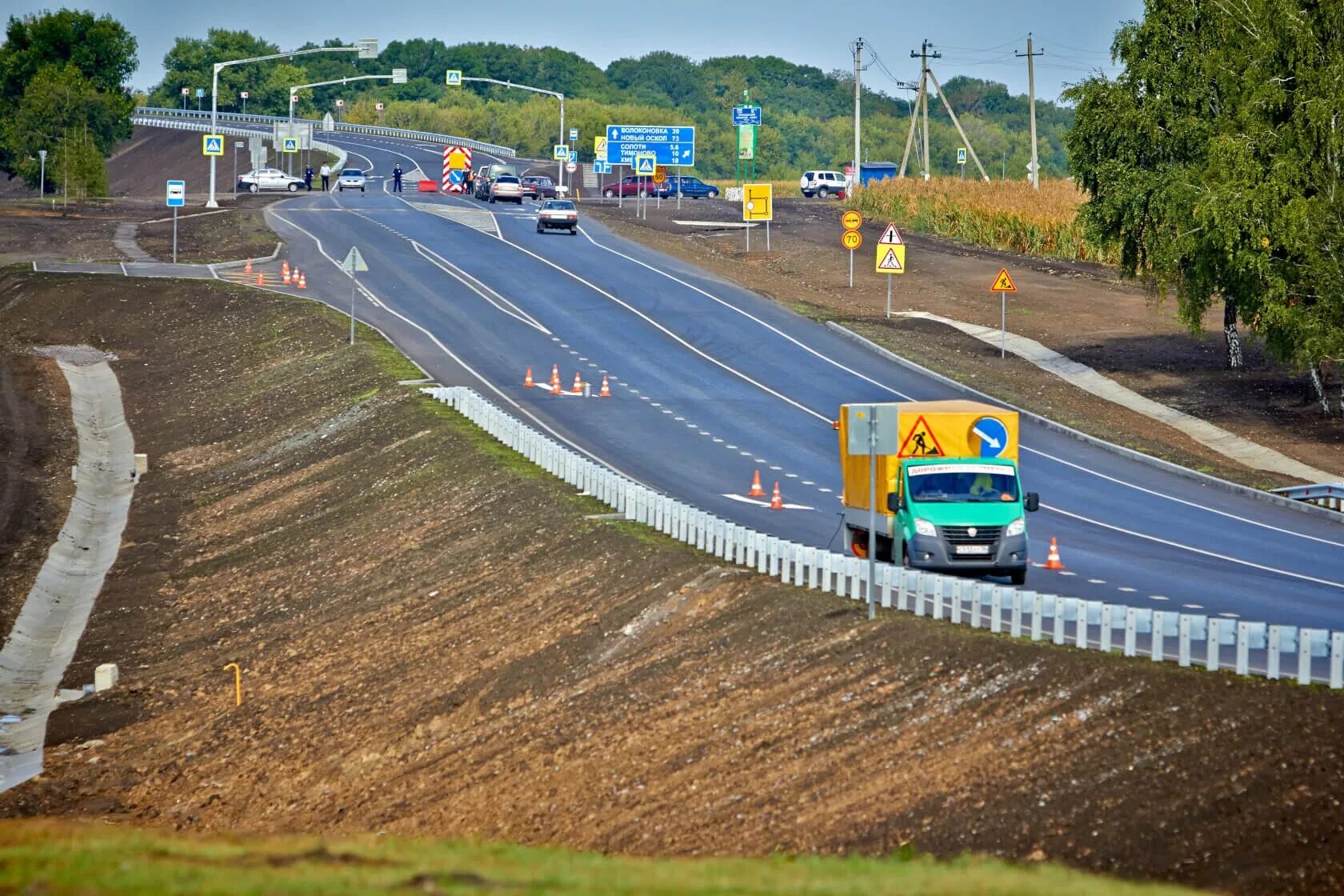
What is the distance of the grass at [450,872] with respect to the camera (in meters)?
14.5

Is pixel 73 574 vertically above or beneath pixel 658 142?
beneath

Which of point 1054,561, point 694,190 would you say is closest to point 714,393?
point 1054,561

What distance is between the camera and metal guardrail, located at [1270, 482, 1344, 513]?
34844 millimetres

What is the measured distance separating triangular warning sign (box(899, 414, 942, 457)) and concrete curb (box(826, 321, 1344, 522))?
1101 centimetres

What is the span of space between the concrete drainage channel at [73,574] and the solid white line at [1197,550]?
17915mm

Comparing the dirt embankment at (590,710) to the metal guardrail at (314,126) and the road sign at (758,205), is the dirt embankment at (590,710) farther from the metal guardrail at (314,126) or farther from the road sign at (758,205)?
the metal guardrail at (314,126)

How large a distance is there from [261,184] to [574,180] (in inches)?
1052

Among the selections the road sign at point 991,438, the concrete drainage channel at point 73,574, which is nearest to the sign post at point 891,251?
the concrete drainage channel at point 73,574

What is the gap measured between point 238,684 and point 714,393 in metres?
20.5

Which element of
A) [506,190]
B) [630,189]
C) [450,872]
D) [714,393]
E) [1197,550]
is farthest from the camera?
[630,189]

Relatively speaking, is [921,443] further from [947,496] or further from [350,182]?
[350,182]

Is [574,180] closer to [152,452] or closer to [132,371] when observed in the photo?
[132,371]

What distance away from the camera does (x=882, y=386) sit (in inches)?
1874

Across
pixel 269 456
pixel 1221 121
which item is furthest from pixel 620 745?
pixel 1221 121
